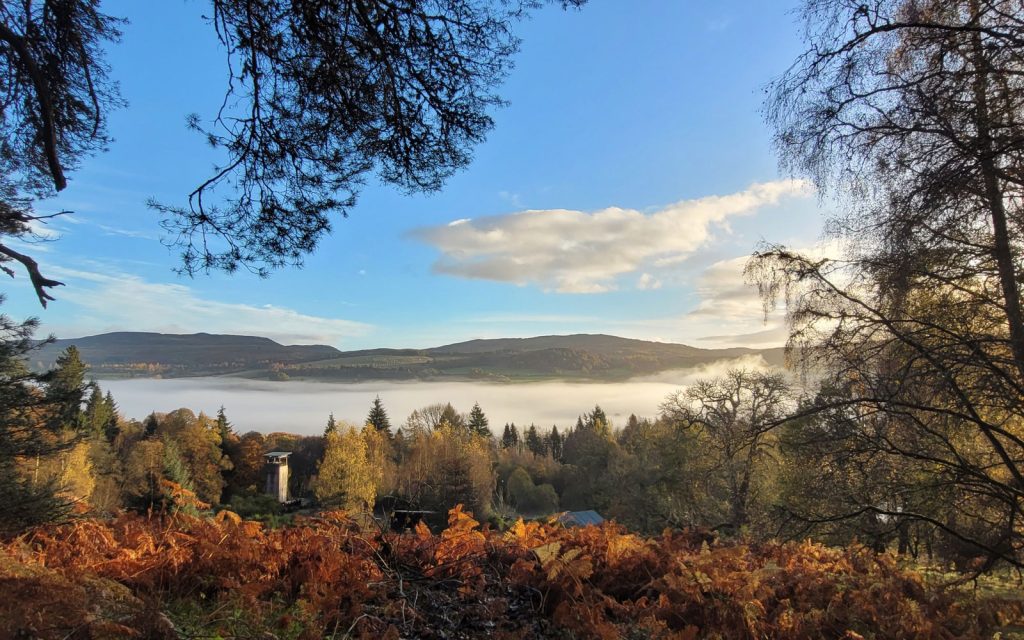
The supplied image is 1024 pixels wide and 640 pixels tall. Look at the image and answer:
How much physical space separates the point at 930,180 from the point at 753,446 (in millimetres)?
3150

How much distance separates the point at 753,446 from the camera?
5.78 metres

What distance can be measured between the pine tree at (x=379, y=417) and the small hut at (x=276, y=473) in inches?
708

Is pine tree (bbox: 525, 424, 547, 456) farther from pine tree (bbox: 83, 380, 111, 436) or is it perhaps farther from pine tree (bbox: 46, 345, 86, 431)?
pine tree (bbox: 46, 345, 86, 431)

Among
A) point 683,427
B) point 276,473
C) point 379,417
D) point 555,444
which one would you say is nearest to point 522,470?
point 276,473

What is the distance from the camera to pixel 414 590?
3.20 metres

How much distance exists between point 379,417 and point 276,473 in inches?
824

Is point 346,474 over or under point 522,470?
over

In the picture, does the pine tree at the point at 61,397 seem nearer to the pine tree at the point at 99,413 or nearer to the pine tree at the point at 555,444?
the pine tree at the point at 99,413

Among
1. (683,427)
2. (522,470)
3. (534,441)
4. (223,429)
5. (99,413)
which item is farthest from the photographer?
(534,441)

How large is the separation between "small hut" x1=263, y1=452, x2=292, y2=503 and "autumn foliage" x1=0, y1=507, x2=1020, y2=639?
4343cm

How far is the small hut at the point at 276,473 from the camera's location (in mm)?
42375

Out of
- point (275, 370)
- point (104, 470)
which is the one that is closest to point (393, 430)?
point (104, 470)

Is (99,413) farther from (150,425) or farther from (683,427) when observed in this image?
(683,427)

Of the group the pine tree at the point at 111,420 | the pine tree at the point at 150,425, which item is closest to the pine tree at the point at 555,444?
the pine tree at the point at 150,425
